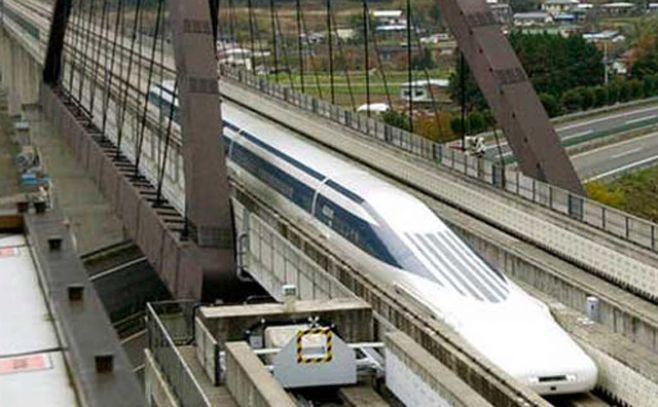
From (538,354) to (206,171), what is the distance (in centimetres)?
1064

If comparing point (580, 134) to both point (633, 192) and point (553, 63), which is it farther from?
point (633, 192)

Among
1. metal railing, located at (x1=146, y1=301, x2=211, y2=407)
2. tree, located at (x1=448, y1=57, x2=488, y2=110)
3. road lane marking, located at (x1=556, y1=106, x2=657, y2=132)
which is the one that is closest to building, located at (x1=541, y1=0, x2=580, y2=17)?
road lane marking, located at (x1=556, y1=106, x2=657, y2=132)

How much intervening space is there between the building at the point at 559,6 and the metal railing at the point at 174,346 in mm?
134672

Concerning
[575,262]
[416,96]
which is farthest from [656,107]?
[575,262]

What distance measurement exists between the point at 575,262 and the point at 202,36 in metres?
8.92

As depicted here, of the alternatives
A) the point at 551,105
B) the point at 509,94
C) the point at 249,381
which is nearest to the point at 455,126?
the point at 551,105

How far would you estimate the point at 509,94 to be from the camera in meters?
29.2

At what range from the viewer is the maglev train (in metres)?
17.4

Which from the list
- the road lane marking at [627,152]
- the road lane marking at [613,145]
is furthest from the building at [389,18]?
the road lane marking at [627,152]

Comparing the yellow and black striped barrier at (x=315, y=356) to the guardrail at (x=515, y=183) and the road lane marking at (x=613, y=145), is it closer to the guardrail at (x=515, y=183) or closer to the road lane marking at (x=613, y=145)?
the guardrail at (x=515, y=183)

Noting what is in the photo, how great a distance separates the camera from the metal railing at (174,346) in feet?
58.7

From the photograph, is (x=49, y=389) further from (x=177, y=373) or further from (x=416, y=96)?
(x=416, y=96)

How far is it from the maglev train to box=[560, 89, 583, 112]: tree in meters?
49.9

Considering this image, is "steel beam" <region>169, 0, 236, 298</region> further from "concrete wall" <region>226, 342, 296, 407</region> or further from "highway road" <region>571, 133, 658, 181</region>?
"highway road" <region>571, 133, 658, 181</region>
